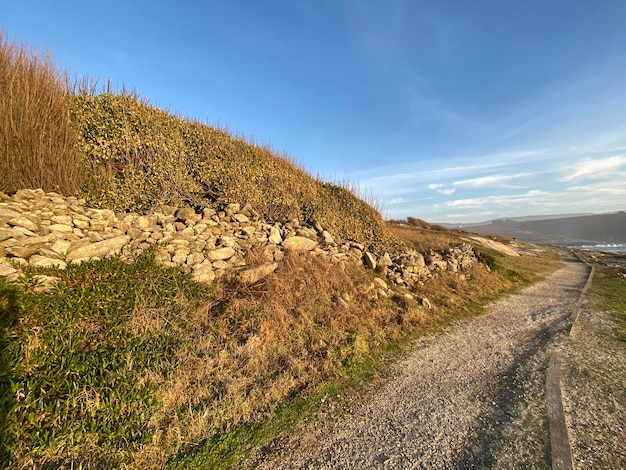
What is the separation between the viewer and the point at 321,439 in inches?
138

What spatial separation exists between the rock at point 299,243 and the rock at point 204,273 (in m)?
2.53

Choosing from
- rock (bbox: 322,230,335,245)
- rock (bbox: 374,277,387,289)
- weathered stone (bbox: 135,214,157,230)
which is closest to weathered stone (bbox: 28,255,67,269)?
weathered stone (bbox: 135,214,157,230)

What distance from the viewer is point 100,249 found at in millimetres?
5414

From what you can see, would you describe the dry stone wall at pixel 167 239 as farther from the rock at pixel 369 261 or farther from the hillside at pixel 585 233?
the hillside at pixel 585 233

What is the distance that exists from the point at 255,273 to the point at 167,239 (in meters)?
2.18

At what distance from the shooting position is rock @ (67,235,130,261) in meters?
5.05

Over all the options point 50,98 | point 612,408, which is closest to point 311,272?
point 612,408

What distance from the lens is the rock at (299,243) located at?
8625 millimetres

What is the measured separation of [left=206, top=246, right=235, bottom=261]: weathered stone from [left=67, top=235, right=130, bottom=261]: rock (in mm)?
1734

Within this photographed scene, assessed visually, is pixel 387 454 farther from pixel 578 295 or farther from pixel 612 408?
pixel 578 295

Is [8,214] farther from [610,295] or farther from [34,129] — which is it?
[610,295]

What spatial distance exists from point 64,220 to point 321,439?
601 cm

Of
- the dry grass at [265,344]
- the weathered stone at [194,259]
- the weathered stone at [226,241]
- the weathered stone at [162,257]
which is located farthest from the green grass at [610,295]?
the weathered stone at [162,257]

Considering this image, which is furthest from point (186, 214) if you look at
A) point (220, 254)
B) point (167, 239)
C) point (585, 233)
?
point (585, 233)
